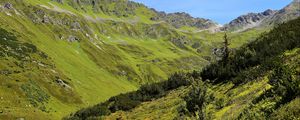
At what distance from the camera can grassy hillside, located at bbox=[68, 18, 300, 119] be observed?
77.7 feet

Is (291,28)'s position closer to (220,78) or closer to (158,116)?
(220,78)

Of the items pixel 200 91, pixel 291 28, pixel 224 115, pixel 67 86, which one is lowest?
pixel 67 86

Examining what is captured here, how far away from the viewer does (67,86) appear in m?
176

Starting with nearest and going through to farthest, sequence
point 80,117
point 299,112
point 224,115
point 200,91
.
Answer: point 299,112 → point 200,91 → point 224,115 → point 80,117

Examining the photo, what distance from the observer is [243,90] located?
41.7 meters

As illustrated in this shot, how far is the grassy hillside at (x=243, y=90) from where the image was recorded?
2369 cm

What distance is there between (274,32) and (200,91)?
2931cm

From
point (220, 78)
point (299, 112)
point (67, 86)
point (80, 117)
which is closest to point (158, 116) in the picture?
point (220, 78)

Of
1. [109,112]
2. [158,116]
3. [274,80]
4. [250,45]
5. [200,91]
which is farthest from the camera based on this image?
[109,112]

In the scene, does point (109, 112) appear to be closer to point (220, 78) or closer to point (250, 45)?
point (220, 78)

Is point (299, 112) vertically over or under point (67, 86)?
over

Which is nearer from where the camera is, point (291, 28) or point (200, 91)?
point (200, 91)

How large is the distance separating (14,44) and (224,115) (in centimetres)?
17834

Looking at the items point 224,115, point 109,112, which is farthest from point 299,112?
point 109,112
